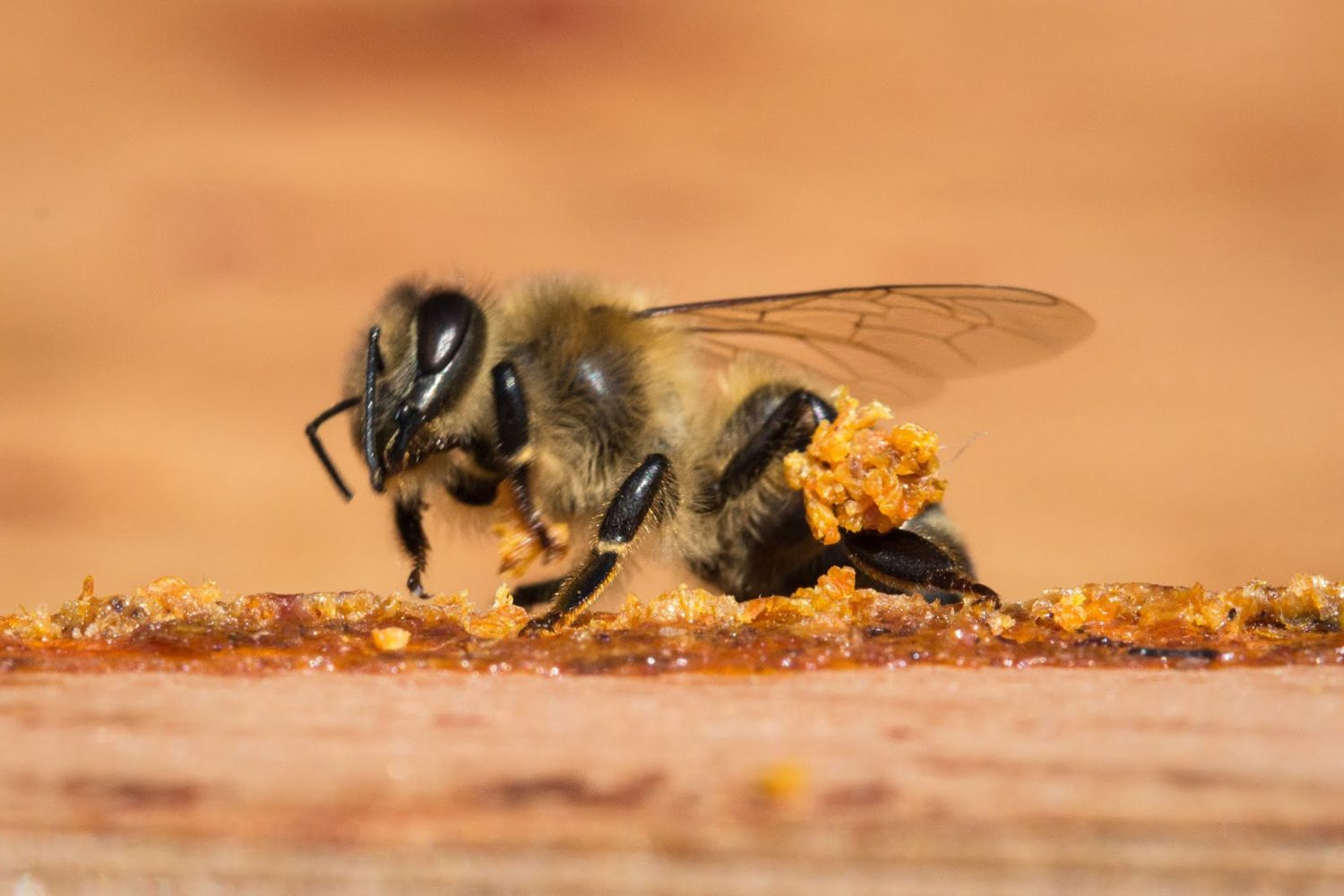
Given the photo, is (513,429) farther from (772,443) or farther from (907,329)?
(907,329)

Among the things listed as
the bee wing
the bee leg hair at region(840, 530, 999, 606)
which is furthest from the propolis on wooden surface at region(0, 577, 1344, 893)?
the bee wing

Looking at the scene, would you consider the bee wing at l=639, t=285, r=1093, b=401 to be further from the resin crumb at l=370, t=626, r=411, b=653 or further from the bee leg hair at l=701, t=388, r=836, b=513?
the resin crumb at l=370, t=626, r=411, b=653

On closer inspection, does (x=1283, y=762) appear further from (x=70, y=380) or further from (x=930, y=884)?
(x=70, y=380)

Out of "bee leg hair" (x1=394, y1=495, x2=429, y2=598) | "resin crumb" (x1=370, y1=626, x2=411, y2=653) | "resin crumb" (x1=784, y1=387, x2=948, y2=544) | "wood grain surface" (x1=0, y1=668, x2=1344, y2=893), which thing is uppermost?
"resin crumb" (x1=784, y1=387, x2=948, y2=544)

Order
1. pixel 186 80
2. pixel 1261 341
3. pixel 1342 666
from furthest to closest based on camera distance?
pixel 186 80 → pixel 1261 341 → pixel 1342 666

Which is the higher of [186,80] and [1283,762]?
[186,80]

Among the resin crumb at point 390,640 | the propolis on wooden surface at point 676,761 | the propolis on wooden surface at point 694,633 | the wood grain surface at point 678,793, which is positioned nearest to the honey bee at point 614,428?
the propolis on wooden surface at point 694,633

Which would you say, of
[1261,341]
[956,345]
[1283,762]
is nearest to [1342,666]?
[1283,762]
